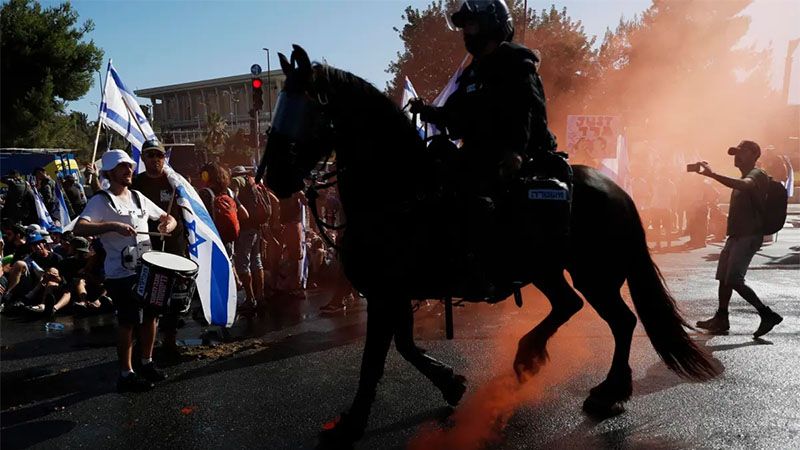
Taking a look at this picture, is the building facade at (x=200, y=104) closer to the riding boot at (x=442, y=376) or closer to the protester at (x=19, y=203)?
the protester at (x=19, y=203)

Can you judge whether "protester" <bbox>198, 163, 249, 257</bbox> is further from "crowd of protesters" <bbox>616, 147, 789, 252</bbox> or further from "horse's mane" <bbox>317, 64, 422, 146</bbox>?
"crowd of protesters" <bbox>616, 147, 789, 252</bbox>

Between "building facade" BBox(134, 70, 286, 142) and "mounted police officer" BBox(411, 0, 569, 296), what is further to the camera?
"building facade" BBox(134, 70, 286, 142)

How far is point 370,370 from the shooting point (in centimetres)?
360

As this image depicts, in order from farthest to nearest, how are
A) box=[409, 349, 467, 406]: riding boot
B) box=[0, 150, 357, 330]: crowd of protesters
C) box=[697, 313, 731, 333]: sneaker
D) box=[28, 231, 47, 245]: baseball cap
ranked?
box=[28, 231, 47, 245]: baseball cap → box=[0, 150, 357, 330]: crowd of protesters → box=[697, 313, 731, 333]: sneaker → box=[409, 349, 467, 406]: riding boot

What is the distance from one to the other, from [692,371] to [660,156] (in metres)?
12.5

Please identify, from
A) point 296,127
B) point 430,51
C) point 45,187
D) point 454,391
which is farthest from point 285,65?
point 430,51

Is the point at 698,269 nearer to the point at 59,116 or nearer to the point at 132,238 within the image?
the point at 132,238

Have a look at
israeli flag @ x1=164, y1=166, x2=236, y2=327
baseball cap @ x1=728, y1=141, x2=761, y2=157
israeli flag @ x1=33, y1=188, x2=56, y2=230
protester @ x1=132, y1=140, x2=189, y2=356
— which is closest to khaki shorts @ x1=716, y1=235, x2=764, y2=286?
baseball cap @ x1=728, y1=141, x2=761, y2=157

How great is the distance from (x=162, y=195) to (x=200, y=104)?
3233 inches

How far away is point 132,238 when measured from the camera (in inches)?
184

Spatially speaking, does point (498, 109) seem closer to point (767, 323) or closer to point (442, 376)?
point (442, 376)

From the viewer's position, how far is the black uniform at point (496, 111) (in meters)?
3.45

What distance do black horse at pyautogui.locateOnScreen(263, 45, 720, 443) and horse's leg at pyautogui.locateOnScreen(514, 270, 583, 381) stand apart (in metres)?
0.32

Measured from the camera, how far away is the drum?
14.6 ft
